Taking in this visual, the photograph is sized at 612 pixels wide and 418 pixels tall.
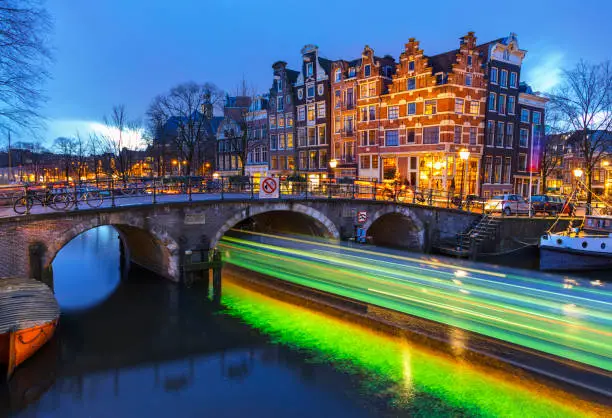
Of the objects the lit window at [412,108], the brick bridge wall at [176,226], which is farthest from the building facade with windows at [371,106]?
the brick bridge wall at [176,226]

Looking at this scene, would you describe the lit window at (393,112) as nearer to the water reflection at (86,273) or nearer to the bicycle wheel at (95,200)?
the water reflection at (86,273)

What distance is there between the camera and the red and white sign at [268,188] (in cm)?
2191

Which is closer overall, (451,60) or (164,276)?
(164,276)

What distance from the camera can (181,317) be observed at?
56.1 ft

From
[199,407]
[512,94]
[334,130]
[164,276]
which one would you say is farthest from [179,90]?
[199,407]

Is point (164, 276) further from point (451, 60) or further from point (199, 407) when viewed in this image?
point (451, 60)

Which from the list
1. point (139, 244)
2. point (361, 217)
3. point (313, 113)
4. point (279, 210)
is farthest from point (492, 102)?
point (139, 244)

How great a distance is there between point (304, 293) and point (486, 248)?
14.4 m

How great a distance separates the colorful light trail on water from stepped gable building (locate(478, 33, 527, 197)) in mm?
25843

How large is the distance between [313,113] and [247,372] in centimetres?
4067

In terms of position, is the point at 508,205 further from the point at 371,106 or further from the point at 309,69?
the point at 309,69

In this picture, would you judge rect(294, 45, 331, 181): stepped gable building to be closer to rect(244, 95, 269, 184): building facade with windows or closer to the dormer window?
the dormer window

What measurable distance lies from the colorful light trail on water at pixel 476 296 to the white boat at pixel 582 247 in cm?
837

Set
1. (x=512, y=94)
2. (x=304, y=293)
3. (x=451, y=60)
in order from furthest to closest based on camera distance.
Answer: (x=512, y=94) < (x=451, y=60) < (x=304, y=293)
